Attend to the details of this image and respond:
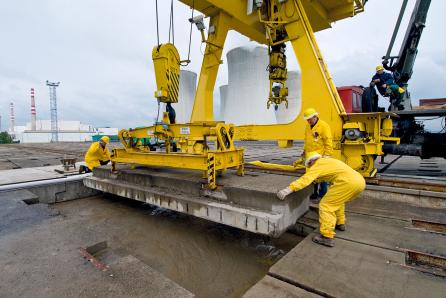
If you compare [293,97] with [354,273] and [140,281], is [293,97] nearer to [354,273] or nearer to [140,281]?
[354,273]

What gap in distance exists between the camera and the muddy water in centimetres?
280

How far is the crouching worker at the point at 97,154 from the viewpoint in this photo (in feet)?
21.0

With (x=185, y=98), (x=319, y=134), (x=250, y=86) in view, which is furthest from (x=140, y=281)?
(x=185, y=98)

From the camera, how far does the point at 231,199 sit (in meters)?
3.37

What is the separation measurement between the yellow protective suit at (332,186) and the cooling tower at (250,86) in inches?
850

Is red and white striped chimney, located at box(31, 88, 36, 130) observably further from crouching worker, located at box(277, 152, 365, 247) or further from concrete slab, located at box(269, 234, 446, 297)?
concrete slab, located at box(269, 234, 446, 297)

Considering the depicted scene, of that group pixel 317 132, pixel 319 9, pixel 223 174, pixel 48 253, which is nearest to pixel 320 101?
pixel 317 132

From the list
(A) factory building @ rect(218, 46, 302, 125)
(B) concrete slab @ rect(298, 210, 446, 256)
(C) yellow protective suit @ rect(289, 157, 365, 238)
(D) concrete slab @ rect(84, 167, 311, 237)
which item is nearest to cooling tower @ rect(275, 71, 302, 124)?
(A) factory building @ rect(218, 46, 302, 125)

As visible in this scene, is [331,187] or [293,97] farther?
[293,97]

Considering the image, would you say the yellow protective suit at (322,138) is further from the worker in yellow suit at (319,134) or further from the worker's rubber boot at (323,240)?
the worker's rubber boot at (323,240)

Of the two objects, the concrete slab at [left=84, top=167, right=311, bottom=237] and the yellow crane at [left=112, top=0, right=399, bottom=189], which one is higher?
the yellow crane at [left=112, top=0, right=399, bottom=189]

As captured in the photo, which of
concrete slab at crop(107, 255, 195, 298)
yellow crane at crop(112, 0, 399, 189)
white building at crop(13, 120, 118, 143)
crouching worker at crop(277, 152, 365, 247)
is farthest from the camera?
white building at crop(13, 120, 118, 143)

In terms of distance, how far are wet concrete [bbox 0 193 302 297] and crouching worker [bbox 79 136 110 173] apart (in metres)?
1.80

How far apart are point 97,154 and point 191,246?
4.41m
